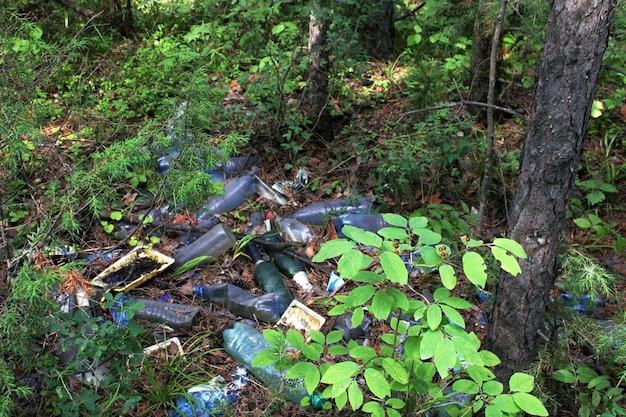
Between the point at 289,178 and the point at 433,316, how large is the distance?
254cm

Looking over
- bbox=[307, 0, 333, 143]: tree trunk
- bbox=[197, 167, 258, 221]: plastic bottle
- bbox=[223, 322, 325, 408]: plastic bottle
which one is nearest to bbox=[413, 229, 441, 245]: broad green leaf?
bbox=[223, 322, 325, 408]: plastic bottle

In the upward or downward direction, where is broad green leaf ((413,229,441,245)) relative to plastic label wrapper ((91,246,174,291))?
upward

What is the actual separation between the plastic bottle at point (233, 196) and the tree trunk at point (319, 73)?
26.7 inches

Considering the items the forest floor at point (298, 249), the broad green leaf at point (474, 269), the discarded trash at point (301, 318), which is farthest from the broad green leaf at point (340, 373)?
the discarded trash at point (301, 318)

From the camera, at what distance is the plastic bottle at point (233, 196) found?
3.63 m

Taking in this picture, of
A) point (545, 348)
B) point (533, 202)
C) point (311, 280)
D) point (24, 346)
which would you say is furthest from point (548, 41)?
point (24, 346)

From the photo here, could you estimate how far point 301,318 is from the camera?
2.83m

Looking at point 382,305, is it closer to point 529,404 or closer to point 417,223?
point 417,223

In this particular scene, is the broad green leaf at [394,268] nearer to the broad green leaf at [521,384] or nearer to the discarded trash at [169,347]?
the broad green leaf at [521,384]

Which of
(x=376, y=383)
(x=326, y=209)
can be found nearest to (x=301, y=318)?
(x=326, y=209)

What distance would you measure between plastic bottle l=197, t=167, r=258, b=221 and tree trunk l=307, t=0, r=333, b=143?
679 millimetres

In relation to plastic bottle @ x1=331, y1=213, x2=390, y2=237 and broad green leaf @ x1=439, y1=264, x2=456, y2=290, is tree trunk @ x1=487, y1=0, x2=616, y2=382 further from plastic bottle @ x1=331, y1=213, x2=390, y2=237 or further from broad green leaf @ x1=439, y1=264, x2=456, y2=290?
plastic bottle @ x1=331, y1=213, x2=390, y2=237

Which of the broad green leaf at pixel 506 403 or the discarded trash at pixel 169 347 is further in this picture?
the discarded trash at pixel 169 347

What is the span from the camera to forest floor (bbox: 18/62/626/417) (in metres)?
2.66
